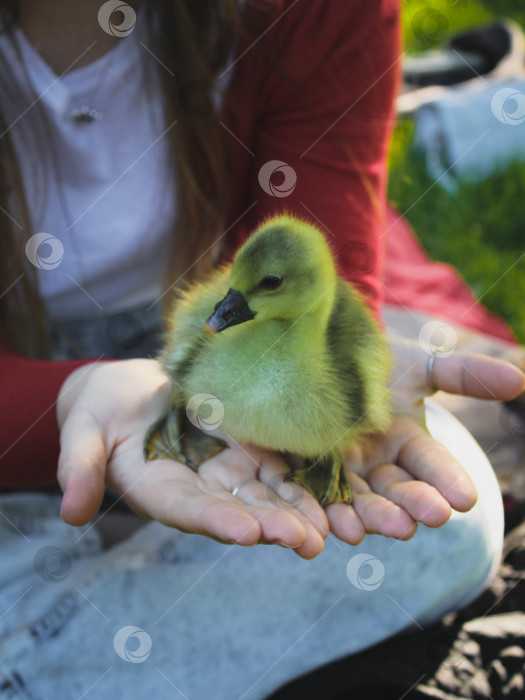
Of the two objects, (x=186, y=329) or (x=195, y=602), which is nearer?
(x=186, y=329)

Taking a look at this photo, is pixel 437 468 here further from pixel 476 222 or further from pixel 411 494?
pixel 476 222

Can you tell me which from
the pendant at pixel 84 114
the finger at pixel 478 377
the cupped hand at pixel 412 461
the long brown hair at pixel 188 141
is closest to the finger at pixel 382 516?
the cupped hand at pixel 412 461

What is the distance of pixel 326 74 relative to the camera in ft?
1.86

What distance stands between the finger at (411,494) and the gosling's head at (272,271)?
186 millimetres

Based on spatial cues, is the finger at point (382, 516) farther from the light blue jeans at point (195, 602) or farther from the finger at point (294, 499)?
the light blue jeans at point (195, 602)

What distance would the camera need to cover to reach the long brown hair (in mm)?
507

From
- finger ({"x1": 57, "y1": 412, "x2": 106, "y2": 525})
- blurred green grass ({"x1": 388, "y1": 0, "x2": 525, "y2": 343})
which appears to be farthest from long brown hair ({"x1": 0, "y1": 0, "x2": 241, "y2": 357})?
blurred green grass ({"x1": 388, "y1": 0, "x2": 525, "y2": 343})

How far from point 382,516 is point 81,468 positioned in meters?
0.23

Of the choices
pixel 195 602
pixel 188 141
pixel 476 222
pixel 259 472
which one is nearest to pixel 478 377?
pixel 259 472

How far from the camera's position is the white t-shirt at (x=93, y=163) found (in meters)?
0.50

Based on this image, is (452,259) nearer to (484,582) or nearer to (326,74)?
(484,582)

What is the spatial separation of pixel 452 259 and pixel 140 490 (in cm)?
93

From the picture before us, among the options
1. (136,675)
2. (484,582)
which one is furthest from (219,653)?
(484,582)

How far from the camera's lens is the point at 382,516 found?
52 cm
